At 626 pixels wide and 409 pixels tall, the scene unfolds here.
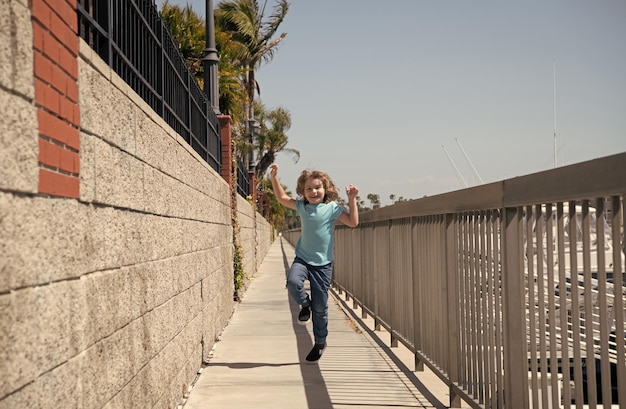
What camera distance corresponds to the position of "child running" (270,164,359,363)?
698 cm

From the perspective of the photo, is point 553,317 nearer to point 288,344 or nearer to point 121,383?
point 121,383

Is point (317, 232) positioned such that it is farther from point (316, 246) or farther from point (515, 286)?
point (515, 286)

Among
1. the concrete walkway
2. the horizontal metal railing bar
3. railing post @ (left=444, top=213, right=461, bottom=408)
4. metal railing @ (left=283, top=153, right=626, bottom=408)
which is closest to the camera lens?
the horizontal metal railing bar

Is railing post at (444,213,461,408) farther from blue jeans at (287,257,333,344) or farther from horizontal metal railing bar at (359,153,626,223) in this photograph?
blue jeans at (287,257,333,344)

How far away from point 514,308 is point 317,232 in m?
3.28

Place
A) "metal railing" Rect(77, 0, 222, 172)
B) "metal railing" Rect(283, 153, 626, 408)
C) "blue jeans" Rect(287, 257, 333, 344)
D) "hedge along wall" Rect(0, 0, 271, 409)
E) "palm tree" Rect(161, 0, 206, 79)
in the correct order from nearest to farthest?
"hedge along wall" Rect(0, 0, 271, 409) → "metal railing" Rect(283, 153, 626, 408) → "metal railing" Rect(77, 0, 222, 172) → "blue jeans" Rect(287, 257, 333, 344) → "palm tree" Rect(161, 0, 206, 79)

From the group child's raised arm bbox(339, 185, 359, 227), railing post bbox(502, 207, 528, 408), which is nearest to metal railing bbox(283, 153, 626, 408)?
railing post bbox(502, 207, 528, 408)

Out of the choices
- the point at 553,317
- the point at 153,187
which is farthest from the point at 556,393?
the point at 153,187

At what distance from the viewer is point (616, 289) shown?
270cm

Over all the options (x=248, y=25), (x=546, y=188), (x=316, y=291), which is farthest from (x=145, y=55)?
(x=248, y=25)

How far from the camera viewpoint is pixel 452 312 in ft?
17.2

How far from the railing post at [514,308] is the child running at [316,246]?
3030mm

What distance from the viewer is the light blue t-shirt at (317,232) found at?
703 centimetres

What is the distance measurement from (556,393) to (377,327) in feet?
19.8
